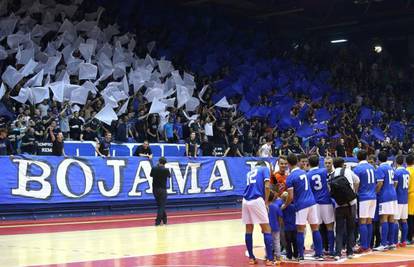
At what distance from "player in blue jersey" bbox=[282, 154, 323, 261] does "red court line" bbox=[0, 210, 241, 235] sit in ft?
23.0

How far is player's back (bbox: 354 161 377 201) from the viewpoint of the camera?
1248 cm

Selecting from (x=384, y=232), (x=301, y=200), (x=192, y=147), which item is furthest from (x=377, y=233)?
(x=192, y=147)

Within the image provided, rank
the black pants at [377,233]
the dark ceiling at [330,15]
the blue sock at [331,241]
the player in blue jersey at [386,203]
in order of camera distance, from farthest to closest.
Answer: the dark ceiling at [330,15] < the black pants at [377,233] < the player in blue jersey at [386,203] < the blue sock at [331,241]

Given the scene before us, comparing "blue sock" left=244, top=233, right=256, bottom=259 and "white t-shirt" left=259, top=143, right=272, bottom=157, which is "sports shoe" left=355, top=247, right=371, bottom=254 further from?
"white t-shirt" left=259, top=143, right=272, bottom=157

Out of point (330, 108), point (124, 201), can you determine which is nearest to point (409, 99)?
point (330, 108)

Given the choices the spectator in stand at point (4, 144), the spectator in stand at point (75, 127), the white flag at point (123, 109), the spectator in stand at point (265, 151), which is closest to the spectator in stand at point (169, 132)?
the white flag at point (123, 109)

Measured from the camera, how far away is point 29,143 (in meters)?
19.4

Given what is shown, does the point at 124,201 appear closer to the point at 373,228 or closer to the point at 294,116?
the point at 373,228

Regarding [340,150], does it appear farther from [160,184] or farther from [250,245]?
[250,245]

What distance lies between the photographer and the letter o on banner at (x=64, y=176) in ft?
60.3

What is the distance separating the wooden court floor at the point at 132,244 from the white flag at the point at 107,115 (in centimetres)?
436

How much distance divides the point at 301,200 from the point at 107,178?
9689 millimetres

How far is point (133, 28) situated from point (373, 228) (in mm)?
21072

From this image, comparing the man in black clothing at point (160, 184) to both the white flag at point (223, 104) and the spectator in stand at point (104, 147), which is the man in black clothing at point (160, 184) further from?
the white flag at point (223, 104)
